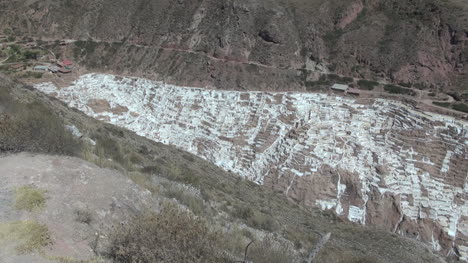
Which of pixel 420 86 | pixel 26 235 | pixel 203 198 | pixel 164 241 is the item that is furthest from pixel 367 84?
pixel 26 235

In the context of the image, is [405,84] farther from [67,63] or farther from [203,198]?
[67,63]

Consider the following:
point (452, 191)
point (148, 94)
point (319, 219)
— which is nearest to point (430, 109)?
point (452, 191)

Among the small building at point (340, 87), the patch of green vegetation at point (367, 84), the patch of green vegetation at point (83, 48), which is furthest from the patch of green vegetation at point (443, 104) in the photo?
the patch of green vegetation at point (83, 48)

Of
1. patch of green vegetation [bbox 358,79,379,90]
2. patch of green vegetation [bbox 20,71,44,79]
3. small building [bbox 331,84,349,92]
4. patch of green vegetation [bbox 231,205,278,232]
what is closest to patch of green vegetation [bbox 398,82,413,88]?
patch of green vegetation [bbox 358,79,379,90]

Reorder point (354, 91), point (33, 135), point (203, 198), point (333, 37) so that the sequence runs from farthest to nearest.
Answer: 1. point (333, 37)
2. point (354, 91)
3. point (203, 198)
4. point (33, 135)

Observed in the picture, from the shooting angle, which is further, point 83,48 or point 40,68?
point 83,48

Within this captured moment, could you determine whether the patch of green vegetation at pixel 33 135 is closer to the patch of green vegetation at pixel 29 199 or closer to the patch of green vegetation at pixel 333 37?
the patch of green vegetation at pixel 29 199

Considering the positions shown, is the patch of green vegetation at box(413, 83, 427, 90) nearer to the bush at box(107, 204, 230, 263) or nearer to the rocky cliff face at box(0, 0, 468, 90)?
the rocky cliff face at box(0, 0, 468, 90)
